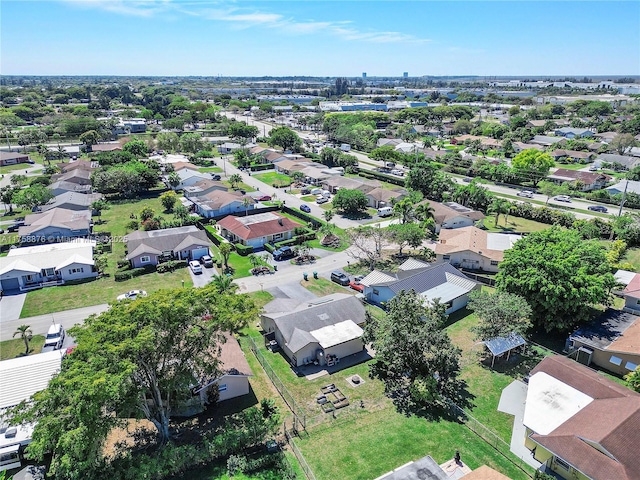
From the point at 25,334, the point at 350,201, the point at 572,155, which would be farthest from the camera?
the point at 572,155

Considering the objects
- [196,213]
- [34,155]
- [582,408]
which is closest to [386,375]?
[582,408]

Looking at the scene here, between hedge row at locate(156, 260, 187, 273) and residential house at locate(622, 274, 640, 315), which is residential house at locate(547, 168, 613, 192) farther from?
A: hedge row at locate(156, 260, 187, 273)

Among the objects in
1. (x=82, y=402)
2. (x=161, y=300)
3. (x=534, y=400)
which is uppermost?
(x=161, y=300)

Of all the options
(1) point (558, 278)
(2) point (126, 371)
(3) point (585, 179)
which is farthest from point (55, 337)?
(3) point (585, 179)

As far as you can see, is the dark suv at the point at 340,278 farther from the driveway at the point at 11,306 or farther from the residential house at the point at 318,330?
the driveway at the point at 11,306

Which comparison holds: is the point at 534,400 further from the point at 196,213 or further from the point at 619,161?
the point at 619,161

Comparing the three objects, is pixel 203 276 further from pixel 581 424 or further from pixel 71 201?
pixel 581 424
